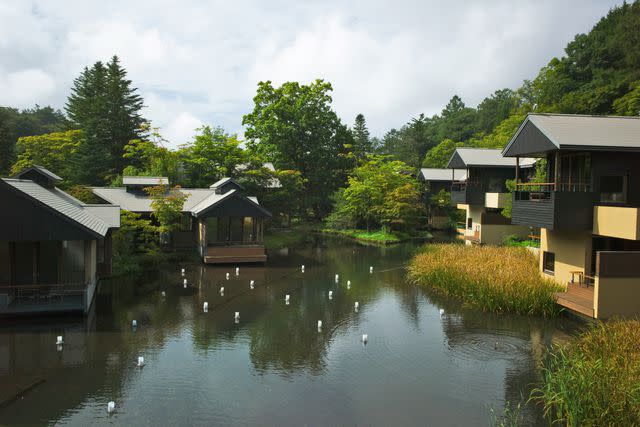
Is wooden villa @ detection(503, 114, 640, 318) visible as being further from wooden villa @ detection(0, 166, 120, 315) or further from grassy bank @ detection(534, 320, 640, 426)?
wooden villa @ detection(0, 166, 120, 315)

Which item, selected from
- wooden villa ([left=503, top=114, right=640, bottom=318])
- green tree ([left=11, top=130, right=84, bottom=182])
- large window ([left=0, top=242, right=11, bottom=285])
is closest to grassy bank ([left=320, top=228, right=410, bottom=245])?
wooden villa ([left=503, top=114, right=640, bottom=318])

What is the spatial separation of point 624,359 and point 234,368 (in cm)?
917

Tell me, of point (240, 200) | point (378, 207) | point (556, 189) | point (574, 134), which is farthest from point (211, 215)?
point (378, 207)

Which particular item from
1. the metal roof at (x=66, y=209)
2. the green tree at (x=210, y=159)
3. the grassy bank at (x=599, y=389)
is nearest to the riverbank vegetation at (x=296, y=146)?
the green tree at (x=210, y=159)

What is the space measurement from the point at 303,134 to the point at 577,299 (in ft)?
122

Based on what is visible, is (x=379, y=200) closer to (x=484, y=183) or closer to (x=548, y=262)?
(x=484, y=183)

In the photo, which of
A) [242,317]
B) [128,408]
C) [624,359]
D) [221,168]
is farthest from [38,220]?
[221,168]

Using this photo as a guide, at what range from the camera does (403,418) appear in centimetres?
918

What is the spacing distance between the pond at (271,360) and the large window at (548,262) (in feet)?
11.4

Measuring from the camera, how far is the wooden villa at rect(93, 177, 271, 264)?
26.8m

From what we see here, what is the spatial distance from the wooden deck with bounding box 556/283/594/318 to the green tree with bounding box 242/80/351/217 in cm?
3319

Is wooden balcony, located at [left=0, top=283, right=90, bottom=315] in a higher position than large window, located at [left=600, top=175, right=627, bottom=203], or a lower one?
lower

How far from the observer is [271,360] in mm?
12219

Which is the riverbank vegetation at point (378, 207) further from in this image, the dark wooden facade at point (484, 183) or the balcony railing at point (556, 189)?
the balcony railing at point (556, 189)
